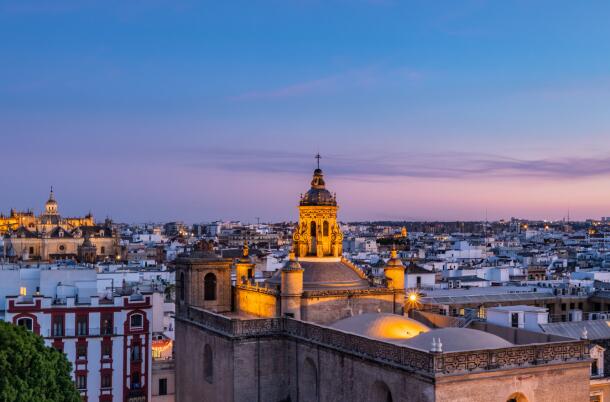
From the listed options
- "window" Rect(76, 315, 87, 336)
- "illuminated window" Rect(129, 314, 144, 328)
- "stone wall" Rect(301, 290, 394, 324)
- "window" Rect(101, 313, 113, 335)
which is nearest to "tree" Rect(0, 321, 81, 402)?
"stone wall" Rect(301, 290, 394, 324)

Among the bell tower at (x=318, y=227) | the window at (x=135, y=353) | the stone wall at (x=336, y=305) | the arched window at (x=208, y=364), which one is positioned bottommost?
the window at (x=135, y=353)

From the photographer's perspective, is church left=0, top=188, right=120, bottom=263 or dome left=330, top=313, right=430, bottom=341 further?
church left=0, top=188, right=120, bottom=263

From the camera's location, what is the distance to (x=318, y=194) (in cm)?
3356

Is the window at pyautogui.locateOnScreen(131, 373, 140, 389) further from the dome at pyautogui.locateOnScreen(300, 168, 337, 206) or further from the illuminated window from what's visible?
the dome at pyautogui.locateOnScreen(300, 168, 337, 206)

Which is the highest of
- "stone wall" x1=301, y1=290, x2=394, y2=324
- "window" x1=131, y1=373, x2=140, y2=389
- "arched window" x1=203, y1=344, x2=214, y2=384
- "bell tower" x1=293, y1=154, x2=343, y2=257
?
"bell tower" x1=293, y1=154, x2=343, y2=257

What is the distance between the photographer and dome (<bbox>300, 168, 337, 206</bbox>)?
33438mm

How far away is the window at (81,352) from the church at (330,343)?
8320 millimetres

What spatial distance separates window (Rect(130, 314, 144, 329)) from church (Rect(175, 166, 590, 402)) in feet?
25.7

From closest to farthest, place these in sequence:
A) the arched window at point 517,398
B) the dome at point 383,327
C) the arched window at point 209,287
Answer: the arched window at point 517,398, the dome at point 383,327, the arched window at point 209,287

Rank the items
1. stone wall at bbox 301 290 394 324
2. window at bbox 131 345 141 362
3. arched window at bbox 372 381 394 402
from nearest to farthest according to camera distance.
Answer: arched window at bbox 372 381 394 402 → stone wall at bbox 301 290 394 324 → window at bbox 131 345 141 362

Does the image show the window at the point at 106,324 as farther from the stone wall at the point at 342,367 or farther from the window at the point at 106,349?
the stone wall at the point at 342,367

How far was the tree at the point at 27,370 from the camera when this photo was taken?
82.3 feet

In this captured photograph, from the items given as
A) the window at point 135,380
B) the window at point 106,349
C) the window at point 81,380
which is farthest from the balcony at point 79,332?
the window at point 135,380

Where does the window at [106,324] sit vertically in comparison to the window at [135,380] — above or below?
above
